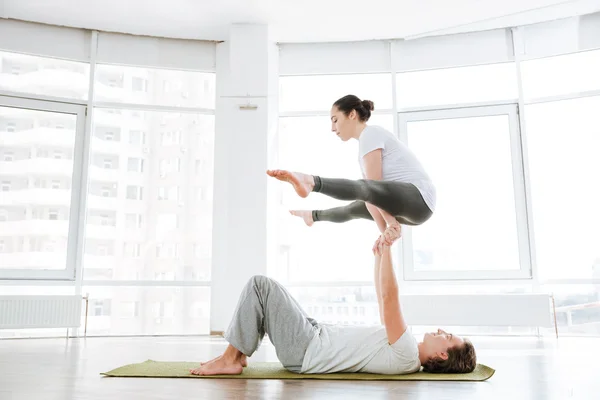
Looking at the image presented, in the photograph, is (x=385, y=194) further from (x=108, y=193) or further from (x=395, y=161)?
(x=108, y=193)

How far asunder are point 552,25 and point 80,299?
18.8 ft

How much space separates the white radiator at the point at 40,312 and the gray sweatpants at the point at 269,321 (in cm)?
350

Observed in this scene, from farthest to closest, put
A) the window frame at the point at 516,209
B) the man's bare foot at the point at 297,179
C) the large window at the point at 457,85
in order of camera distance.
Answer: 1. the large window at the point at 457,85
2. the window frame at the point at 516,209
3. the man's bare foot at the point at 297,179

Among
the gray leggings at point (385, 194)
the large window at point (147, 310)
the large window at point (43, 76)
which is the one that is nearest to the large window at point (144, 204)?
the large window at point (147, 310)

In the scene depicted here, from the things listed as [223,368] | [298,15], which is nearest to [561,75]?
[298,15]

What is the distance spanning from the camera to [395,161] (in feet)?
9.20

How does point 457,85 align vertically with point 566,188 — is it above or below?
above

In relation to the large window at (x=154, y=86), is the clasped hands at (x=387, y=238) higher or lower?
lower

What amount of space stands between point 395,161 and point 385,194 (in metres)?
0.33

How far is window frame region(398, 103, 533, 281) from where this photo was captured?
18.1ft

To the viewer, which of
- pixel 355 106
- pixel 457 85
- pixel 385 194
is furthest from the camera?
pixel 457 85

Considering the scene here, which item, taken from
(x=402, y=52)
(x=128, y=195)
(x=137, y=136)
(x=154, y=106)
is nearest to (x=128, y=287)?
(x=128, y=195)

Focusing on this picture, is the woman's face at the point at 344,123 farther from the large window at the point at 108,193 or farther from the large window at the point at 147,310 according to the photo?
the large window at the point at 147,310

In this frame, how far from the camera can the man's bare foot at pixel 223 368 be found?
221 centimetres
